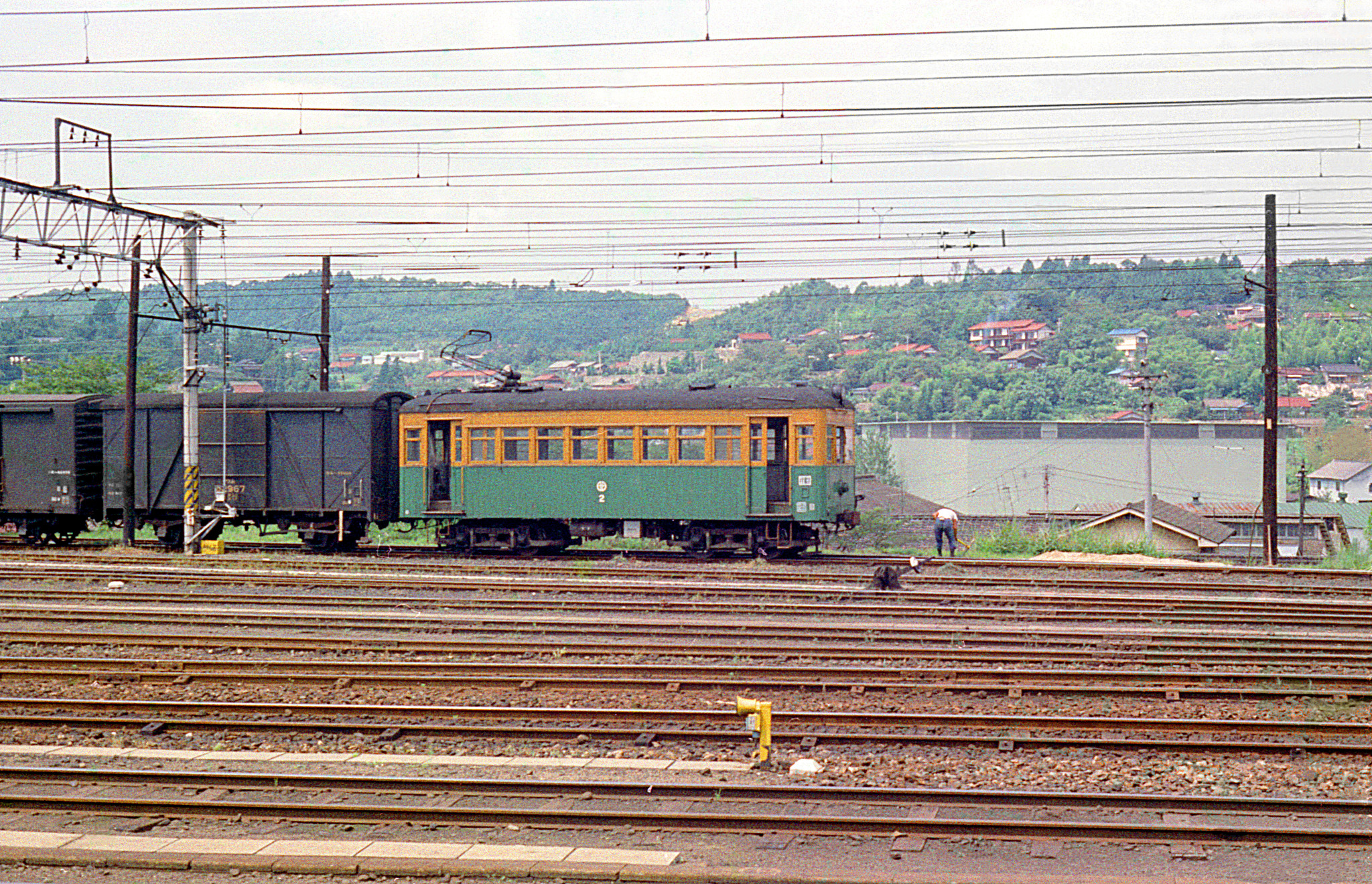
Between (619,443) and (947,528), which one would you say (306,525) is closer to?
(619,443)

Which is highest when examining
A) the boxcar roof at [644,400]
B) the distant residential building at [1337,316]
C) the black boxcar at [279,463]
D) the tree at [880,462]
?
the distant residential building at [1337,316]

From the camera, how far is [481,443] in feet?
81.5

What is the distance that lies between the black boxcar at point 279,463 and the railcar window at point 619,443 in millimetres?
5422

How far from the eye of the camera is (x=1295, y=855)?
767 centimetres

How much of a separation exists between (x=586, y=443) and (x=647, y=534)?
2.21 meters

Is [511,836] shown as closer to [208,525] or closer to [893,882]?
[893,882]

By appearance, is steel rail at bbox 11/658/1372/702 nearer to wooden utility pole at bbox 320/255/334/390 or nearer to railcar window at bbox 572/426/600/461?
railcar window at bbox 572/426/600/461

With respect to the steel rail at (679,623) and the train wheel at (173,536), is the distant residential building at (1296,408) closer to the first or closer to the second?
the train wheel at (173,536)

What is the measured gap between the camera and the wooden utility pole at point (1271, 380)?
84.7ft

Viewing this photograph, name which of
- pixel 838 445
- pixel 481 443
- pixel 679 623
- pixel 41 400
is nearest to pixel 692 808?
pixel 679 623

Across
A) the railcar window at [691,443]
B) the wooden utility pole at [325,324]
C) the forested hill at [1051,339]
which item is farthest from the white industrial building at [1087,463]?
the railcar window at [691,443]

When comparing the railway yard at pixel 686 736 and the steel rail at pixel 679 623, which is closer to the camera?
the railway yard at pixel 686 736

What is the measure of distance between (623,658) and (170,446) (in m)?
17.1

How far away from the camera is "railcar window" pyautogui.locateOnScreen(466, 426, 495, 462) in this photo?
2473cm
